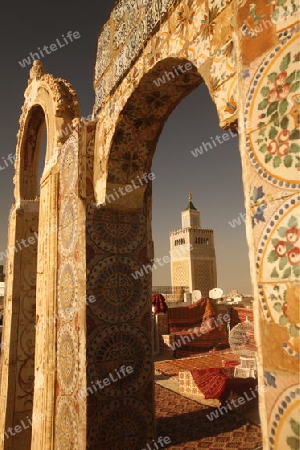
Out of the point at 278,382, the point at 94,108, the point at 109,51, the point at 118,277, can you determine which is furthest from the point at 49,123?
the point at 278,382

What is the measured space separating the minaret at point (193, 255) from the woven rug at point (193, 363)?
761 inches

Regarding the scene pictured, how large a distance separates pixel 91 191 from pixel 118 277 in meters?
0.65

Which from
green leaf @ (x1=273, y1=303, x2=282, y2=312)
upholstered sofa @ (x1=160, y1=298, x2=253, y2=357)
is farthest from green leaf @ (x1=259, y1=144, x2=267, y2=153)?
upholstered sofa @ (x1=160, y1=298, x2=253, y2=357)

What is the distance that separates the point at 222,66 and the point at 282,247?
0.78m

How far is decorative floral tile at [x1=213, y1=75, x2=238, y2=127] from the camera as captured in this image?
4.15 feet

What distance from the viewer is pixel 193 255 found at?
2927 cm

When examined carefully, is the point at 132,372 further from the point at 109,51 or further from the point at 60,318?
the point at 109,51

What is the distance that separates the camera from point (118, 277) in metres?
2.45

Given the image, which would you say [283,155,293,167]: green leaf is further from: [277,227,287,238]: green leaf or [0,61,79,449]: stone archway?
[0,61,79,449]: stone archway

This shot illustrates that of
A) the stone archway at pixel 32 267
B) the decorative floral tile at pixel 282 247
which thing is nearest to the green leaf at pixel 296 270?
the decorative floral tile at pixel 282 247

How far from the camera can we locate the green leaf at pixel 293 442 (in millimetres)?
874

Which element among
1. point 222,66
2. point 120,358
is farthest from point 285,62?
point 120,358

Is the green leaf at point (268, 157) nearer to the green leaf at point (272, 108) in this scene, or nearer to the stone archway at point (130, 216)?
the stone archway at point (130, 216)

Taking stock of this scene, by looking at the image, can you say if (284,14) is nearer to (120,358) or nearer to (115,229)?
(115,229)
